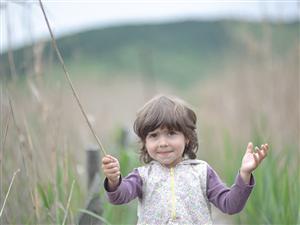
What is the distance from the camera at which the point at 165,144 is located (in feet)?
6.82

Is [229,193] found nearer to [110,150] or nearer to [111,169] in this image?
[111,169]

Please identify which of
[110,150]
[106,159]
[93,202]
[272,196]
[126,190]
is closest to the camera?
[106,159]

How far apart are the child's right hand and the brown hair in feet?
0.62

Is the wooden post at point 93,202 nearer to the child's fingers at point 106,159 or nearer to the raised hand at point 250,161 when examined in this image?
the child's fingers at point 106,159

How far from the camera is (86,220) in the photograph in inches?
101

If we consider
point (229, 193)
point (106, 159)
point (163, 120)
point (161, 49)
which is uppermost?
point (161, 49)

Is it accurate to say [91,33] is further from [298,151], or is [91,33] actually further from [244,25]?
[298,151]

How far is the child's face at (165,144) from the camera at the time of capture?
209 cm

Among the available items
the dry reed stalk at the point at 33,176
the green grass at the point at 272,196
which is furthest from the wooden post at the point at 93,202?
the green grass at the point at 272,196

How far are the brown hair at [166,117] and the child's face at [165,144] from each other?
0.06 feet

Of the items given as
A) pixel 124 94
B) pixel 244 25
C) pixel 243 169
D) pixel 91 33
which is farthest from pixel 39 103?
pixel 91 33

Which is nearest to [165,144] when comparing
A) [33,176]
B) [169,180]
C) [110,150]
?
[169,180]

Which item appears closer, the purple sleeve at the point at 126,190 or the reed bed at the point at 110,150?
the purple sleeve at the point at 126,190

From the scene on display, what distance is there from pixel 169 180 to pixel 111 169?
24cm
